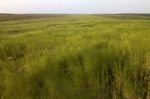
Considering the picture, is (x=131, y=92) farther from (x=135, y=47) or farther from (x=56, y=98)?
(x=135, y=47)

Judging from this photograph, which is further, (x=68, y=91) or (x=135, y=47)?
(x=135, y=47)

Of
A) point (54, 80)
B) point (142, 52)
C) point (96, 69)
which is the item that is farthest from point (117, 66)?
point (54, 80)

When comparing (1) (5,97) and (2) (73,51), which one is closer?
(1) (5,97)

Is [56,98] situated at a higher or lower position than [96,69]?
lower

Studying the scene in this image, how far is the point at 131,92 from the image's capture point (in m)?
4.46

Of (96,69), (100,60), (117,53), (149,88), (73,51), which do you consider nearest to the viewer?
(149,88)

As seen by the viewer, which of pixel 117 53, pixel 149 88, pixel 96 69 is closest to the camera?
pixel 149 88

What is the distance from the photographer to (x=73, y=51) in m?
6.34

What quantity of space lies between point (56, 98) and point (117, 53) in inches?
75.3

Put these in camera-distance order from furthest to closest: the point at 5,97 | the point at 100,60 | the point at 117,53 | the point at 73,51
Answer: the point at 73,51
the point at 117,53
the point at 100,60
the point at 5,97

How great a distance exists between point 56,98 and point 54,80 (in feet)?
1.36

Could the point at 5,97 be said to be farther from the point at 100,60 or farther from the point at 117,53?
the point at 117,53

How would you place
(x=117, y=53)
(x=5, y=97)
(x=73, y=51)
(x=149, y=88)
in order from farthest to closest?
(x=73, y=51) < (x=117, y=53) < (x=5, y=97) < (x=149, y=88)

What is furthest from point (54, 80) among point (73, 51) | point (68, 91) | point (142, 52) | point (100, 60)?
point (142, 52)
